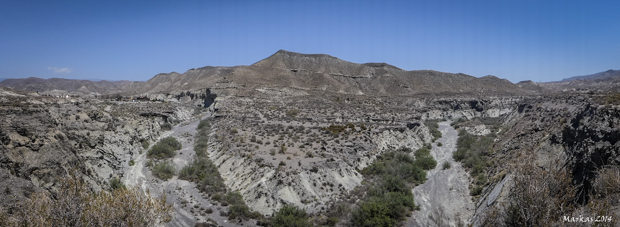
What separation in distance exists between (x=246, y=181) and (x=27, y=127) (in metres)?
11.9

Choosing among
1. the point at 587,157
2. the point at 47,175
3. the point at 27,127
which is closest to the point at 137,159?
the point at 27,127

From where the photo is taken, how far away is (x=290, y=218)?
1429 cm

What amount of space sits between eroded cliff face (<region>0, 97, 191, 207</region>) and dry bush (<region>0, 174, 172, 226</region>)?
2.85 metres

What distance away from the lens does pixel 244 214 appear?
15.6 m

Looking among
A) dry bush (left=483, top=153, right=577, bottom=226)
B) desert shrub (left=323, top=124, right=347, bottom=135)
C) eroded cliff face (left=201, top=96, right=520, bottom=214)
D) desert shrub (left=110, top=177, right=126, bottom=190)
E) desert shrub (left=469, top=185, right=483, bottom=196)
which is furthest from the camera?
desert shrub (left=323, top=124, right=347, bottom=135)

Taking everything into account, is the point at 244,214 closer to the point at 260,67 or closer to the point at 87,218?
the point at 87,218

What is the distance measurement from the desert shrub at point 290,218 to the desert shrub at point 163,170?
11632 mm

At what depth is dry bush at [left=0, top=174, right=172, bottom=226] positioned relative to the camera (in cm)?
651

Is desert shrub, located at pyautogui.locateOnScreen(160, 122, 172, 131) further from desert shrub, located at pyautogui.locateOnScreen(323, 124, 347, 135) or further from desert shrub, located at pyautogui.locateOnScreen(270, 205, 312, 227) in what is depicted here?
desert shrub, located at pyautogui.locateOnScreen(270, 205, 312, 227)

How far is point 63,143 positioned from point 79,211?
11.3 m

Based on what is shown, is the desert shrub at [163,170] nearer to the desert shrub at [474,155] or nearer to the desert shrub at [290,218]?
the desert shrub at [290,218]

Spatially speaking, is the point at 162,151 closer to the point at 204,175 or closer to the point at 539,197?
the point at 204,175

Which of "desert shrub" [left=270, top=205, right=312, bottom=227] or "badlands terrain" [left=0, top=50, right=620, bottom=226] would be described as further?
"desert shrub" [left=270, top=205, right=312, bottom=227]
